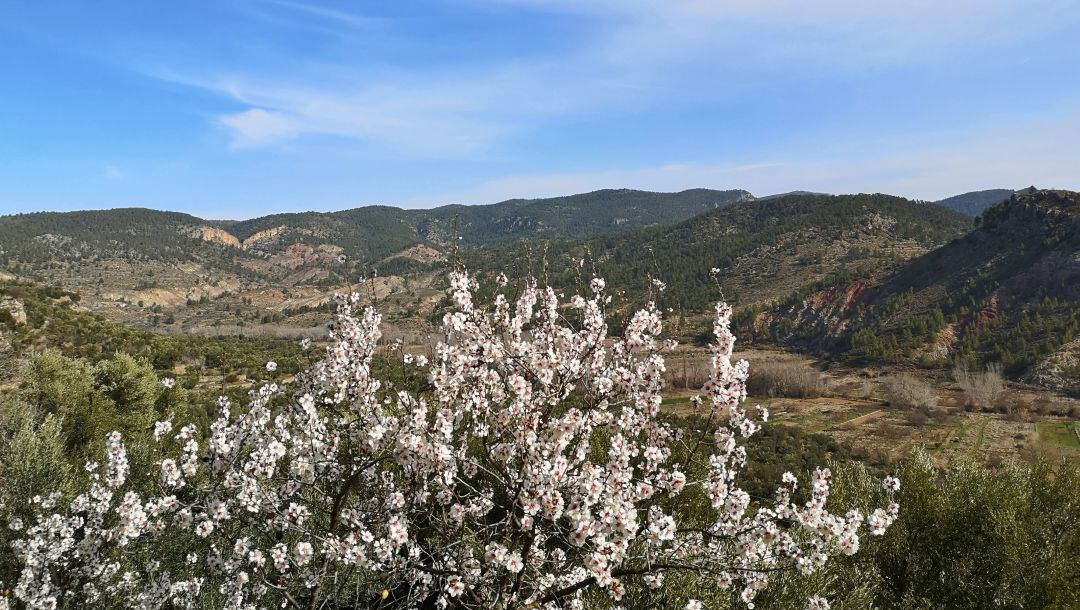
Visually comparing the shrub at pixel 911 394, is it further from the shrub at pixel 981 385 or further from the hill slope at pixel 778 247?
the hill slope at pixel 778 247

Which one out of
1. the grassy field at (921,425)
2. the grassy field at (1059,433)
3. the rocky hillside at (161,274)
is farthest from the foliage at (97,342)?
the grassy field at (1059,433)

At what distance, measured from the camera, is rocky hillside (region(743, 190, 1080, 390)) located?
64.1 meters

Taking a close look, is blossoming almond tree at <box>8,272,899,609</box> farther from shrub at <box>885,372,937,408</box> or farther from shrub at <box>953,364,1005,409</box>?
shrub at <box>953,364,1005,409</box>

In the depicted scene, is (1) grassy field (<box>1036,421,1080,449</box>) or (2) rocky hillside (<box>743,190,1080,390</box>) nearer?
(1) grassy field (<box>1036,421,1080,449</box>)

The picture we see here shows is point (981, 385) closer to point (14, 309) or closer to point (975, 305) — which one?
point (975, 305)

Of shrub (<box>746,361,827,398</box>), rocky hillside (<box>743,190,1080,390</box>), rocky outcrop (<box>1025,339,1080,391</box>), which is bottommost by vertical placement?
shrub (<box>746,361,827,398</box>)

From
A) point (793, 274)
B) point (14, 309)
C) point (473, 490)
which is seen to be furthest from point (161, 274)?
point (473, 490)

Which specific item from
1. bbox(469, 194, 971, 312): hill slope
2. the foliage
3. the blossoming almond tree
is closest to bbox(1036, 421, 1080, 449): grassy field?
the blossoming almond tree

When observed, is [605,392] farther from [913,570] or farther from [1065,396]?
[1065,396]

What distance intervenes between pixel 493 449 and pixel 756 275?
122147 millimetres

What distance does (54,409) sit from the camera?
16500mm

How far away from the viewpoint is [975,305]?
75312 millimetres

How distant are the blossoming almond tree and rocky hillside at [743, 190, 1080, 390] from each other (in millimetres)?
70896

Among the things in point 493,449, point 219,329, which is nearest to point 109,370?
point 493,449
